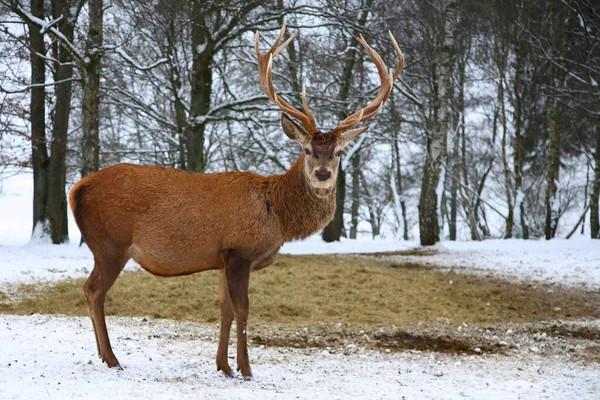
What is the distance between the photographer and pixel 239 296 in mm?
4953

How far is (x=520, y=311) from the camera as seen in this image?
8.41 metres

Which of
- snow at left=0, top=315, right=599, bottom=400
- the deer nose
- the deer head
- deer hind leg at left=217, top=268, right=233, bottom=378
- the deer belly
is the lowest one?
snow at left=0, top=315, right=599, bottom=400

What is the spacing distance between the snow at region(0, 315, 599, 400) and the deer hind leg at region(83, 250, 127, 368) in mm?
126

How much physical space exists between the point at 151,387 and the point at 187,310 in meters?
3.66

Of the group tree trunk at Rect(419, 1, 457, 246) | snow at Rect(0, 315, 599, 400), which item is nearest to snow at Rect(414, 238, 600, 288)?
tree trunk at Rect(419, 1, 457, 246)

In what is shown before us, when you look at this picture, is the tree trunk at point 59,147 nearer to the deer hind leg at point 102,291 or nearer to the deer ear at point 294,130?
the deer hind leg at point 102,291

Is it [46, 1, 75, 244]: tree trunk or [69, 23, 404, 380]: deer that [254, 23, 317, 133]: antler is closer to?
[69, 23, 404, 380]: deer

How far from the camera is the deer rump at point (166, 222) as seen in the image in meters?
4.97

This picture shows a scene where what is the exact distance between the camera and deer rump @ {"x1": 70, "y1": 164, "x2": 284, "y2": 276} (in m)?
4.97

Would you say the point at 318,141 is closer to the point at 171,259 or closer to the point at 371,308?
the point at 171,259

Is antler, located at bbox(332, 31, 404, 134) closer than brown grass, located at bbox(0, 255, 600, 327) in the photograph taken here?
Yes

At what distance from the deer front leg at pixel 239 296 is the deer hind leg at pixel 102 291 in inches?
35.7

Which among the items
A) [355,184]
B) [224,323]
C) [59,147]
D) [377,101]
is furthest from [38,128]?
[355,184]

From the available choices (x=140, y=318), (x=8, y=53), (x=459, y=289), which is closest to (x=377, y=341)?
(x=140, y=318)
